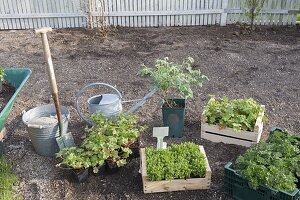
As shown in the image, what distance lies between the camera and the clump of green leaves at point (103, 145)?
12.0 ft

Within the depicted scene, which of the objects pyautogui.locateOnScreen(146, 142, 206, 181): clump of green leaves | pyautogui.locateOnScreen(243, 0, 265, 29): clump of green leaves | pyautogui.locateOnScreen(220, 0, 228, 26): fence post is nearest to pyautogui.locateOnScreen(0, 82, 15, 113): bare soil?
pyautogui.locateOnScreen(146, 142, 206, 181): clump of green leaves

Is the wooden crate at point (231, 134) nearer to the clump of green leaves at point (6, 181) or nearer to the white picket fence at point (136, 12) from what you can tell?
the clump of green leaves at point (6, 181)

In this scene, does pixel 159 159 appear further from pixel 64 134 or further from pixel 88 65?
pixel 88 65

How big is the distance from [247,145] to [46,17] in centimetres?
606

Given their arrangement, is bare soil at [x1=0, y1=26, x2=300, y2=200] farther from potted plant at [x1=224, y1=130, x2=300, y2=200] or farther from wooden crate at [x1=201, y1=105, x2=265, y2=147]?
potted plant at [x1=224, y1=130, x2=300, y2=200]

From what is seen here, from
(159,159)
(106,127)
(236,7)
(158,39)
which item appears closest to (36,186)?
(106,127)

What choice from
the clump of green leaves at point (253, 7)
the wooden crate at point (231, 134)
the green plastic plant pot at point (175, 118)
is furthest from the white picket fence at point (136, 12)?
the wooden crate at point (231, 134)

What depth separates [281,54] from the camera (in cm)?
690

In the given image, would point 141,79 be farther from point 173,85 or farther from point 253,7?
point 253,7

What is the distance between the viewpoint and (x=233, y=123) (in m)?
4.07

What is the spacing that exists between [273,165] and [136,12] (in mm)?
5925

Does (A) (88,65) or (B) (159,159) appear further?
(A) (88,65)

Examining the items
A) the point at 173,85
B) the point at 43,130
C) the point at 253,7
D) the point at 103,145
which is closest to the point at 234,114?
the point at 173,85

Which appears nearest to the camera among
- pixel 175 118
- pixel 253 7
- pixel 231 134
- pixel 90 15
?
pixel 231 134
